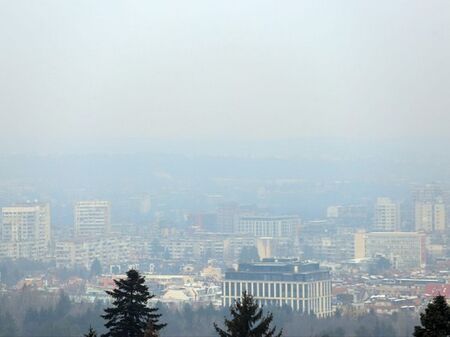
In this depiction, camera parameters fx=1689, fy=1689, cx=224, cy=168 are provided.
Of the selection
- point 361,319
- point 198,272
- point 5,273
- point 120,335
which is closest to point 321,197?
point 198,272

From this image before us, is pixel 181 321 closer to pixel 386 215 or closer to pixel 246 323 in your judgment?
pixel 246 323

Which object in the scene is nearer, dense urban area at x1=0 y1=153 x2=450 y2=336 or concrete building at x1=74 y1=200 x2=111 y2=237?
dense urban area at x1=0 y1=153 x2=450 y2=336

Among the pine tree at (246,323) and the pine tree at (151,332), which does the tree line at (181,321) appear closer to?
the pine tree at (151,332)

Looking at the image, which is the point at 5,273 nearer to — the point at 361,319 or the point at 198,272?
the point at 198,272

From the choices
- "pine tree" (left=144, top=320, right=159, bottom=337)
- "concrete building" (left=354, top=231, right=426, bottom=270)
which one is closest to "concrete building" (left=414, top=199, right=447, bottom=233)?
"concrete building" (left=354, top=231, right=426, bottom=270)

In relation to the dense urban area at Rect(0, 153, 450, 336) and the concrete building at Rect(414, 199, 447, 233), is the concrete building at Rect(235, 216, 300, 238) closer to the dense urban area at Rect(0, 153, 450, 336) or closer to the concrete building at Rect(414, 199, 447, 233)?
the dense urban area at Rect(0, 153, 450, 336)

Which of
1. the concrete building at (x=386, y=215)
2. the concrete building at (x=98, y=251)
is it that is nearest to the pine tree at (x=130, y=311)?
the concrete building at (x=98, y=251)
